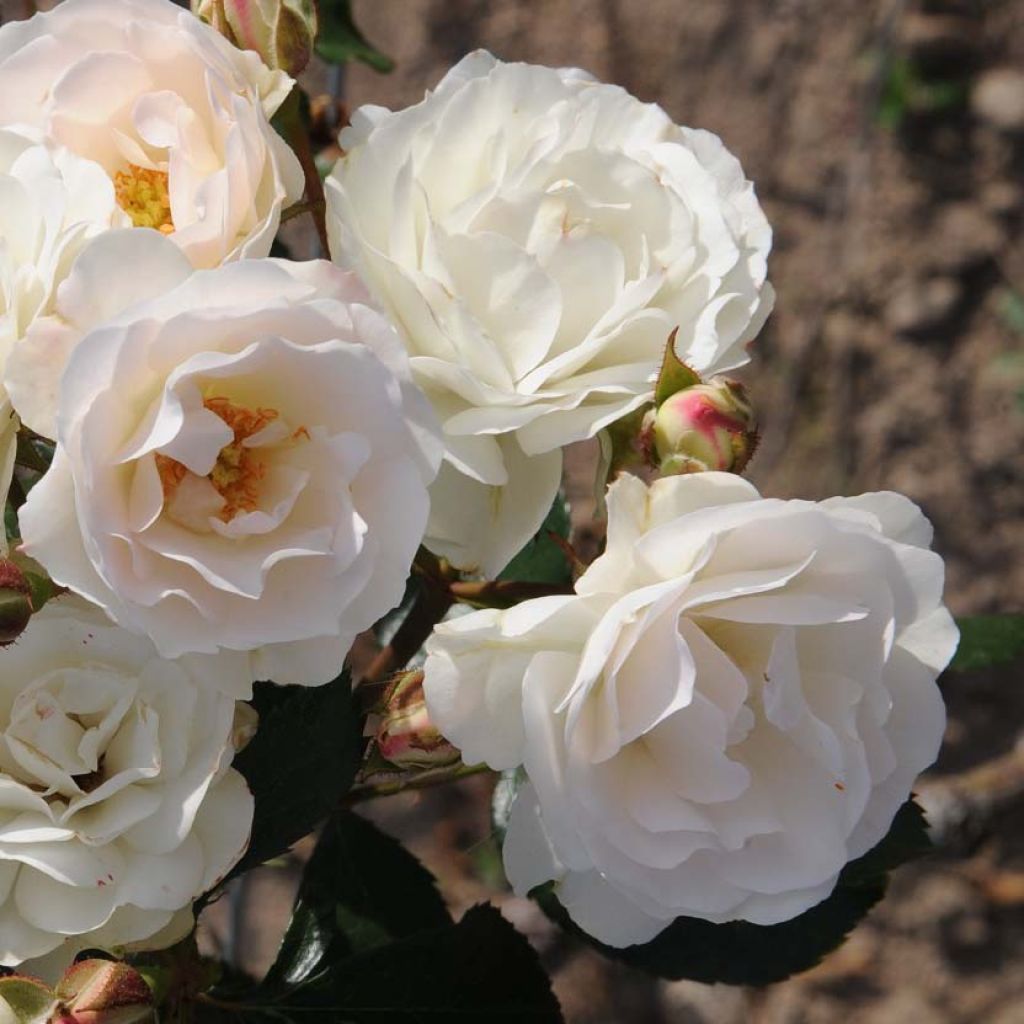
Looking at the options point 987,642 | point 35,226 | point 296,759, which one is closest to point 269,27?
point 35,226

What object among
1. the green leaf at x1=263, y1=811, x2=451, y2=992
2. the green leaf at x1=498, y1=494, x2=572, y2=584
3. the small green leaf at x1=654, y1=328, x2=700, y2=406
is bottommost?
the green leaf at x1=263, y1=811, x2=451, y2=992

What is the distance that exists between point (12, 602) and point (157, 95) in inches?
10.5

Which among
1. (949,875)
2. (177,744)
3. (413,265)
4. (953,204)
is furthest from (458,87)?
(953,204)

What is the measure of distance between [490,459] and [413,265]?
0.11 metres

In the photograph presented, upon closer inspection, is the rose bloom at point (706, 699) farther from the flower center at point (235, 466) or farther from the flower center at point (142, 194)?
the flower center at point (142, 194)

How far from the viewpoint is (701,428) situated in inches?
25.8

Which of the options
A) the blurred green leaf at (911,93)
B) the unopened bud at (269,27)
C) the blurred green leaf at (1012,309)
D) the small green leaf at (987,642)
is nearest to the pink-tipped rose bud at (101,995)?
the unopened bud at (269,27)

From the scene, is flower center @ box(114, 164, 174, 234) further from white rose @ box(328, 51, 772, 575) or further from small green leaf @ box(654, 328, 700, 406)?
small green leaf @ box(654, 328, 700, 406)

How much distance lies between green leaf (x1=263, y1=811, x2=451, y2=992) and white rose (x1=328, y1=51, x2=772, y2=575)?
425mm

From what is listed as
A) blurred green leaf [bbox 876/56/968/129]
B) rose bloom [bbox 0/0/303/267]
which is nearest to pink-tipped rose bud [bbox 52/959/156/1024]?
rose bloom [bbox 0/0/303/267]

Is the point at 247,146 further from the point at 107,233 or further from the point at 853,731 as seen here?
the point at 853,731

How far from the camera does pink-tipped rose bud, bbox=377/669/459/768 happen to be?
680mm

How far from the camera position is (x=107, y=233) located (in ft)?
1.91

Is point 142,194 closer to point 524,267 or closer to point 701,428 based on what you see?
point 524,267
